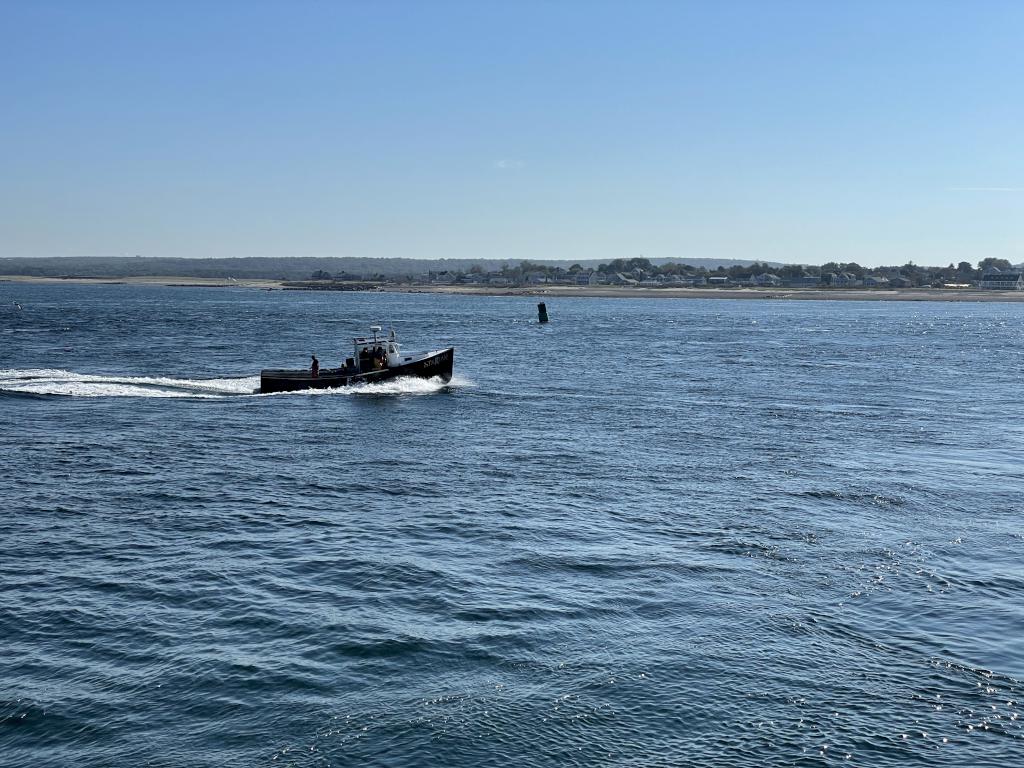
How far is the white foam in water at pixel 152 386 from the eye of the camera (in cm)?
5556

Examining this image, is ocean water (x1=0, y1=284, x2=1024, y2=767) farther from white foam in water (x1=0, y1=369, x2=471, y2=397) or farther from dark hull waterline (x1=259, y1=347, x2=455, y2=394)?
dark hull waterline (x1=259, y1=347, x2=455, y2=394)

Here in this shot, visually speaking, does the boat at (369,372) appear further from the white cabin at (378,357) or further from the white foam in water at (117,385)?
the white foam in water at (117,385)

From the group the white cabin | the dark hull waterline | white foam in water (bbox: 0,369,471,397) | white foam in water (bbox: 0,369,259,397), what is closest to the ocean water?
white foam in water (bbox: 0,369,259,397)

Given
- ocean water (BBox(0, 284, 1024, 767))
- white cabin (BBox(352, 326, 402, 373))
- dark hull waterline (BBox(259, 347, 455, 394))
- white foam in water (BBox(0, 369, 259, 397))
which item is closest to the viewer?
ocean water (BBox(0, 284, 1024, 767))

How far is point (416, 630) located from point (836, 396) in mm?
44843

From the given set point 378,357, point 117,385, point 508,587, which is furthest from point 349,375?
point 508,587

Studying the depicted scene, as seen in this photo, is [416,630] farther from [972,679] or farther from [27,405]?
[27,405]

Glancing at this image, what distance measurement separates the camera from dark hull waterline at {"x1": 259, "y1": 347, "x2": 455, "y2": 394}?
57500mm

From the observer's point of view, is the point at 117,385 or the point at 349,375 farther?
the point at 349,375

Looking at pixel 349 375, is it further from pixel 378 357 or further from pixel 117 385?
pixel 117 385

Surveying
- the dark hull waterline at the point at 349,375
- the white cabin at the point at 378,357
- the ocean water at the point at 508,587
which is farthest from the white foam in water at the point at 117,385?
the white cabin at the point at 378,357

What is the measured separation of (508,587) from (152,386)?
139 feet

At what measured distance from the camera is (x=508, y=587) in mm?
22469

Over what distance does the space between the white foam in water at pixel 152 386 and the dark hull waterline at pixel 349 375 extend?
334 millimetres
